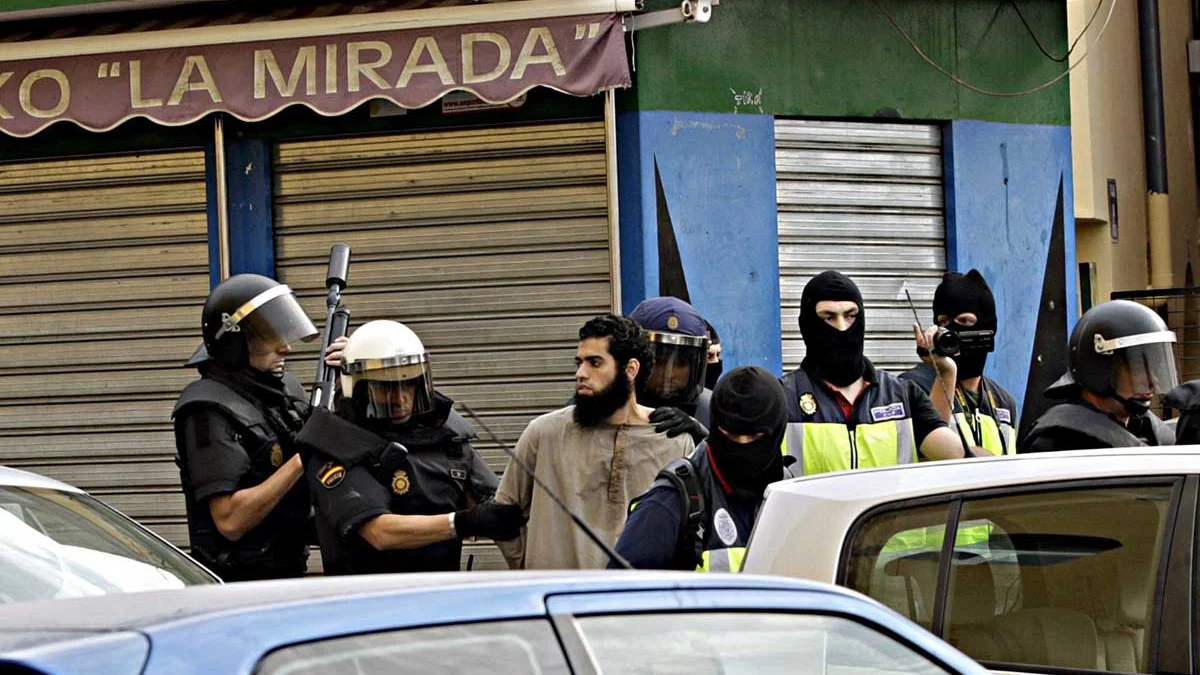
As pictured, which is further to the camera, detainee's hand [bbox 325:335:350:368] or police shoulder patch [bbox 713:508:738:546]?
detainee's hand [bbox 325:335:350:368]

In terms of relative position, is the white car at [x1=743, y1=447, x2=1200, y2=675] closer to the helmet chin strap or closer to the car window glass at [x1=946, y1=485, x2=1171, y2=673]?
the car window glass at [x1=946, y1=485, x2=1171, y2=673]

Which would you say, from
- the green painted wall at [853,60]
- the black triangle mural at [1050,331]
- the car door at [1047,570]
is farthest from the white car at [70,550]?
the black triangle mural at [1050,331]

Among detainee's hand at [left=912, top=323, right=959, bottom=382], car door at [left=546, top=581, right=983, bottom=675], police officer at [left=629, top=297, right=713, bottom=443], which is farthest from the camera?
detainee's hand at [left=912, top=323, right=959, bottom=382]

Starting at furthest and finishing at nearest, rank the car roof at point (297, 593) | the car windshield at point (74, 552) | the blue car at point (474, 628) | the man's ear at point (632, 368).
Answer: the man's ear at point (632, 368), the car windshield at point (74, 552), the car roof at point (297, 593), the blue car at point (474, 628)

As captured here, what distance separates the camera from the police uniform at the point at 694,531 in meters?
5.09

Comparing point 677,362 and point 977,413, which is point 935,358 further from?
point 677,362

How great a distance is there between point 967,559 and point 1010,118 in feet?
24.2

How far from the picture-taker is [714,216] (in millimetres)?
10172

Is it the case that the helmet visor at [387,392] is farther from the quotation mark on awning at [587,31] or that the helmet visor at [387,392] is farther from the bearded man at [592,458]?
the quotation mark on awning at [587,31]

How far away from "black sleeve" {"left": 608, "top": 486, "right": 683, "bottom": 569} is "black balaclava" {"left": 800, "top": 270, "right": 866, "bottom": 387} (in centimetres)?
167

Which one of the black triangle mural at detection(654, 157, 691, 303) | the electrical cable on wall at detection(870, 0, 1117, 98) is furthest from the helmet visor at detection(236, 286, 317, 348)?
the electrical cable on wall at detection(870, 0, 1117, 98)

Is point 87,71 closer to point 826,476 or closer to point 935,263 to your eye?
point 935,263

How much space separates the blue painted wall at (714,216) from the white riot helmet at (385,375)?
3834 mm

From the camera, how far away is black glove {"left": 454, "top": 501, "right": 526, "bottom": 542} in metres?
5.89
